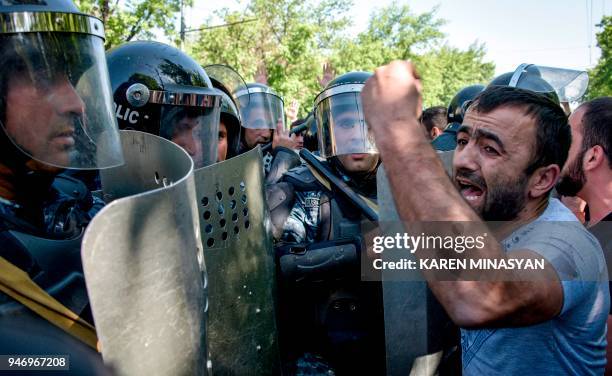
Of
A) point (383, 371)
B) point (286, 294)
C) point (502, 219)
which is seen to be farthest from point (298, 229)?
point (502, 219)

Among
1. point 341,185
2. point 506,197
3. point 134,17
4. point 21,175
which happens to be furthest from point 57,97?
point 134,17

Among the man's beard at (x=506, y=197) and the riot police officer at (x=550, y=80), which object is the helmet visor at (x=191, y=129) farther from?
the riot police officer at (x=550, y=80)

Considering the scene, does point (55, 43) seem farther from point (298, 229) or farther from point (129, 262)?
point (298, 229)

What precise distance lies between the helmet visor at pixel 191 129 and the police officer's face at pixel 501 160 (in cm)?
107

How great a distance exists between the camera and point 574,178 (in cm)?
253

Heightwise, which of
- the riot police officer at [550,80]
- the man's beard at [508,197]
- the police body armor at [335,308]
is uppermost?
the riot police officer at [550,80]

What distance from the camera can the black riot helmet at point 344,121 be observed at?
9.68 feet

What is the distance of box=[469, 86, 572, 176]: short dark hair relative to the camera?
168 centimetres

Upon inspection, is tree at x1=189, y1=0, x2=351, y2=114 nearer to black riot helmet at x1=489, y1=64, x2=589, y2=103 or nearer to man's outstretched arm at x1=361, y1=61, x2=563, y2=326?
black riot helmet at x1=489, y1=64, x2=589, y2=103

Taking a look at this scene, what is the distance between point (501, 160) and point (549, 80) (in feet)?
9.87

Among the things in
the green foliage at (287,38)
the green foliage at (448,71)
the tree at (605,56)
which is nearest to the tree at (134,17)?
the green foliage at (287,38)

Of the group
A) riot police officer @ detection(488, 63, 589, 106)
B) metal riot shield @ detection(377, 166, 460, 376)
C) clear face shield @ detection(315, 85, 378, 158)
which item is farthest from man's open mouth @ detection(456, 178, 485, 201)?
riot police officer @ detection(488, 63, 589, 106)

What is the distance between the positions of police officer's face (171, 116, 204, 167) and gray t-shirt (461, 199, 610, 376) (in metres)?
1.29

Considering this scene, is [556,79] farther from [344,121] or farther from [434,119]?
[344,121]
